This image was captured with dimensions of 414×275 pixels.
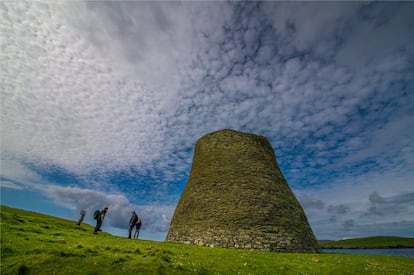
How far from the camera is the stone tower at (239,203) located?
26.8 m

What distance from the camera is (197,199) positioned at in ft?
106

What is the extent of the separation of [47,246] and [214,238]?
57.9 feet

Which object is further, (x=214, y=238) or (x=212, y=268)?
(x=214, y=238)

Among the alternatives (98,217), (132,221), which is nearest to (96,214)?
(98,217)

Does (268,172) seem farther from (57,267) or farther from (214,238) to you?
(57,267)

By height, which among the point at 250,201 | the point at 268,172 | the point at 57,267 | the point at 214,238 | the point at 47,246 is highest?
the point at 268,172

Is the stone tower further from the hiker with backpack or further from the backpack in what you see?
the backpack

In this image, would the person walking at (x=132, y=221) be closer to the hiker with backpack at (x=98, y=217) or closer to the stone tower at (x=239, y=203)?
the hiker with backpack at (x=98, y=217)

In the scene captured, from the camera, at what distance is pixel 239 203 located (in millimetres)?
29406

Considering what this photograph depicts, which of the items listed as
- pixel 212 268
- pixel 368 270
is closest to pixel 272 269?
pixel 212 268

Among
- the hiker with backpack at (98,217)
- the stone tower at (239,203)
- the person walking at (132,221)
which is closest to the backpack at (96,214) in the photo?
the hiker with backpack at (98,217)

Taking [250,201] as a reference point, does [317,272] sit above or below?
below

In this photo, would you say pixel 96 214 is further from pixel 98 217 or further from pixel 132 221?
pixel 132 221

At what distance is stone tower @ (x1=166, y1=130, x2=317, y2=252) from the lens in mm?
26797
